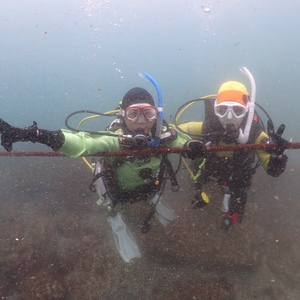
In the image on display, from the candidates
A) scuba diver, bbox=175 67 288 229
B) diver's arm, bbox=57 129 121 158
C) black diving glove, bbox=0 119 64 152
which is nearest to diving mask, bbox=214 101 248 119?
scuba diver, bbox=175 67 288 229

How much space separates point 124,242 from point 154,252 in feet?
2.22

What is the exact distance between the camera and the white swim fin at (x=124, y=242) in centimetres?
427

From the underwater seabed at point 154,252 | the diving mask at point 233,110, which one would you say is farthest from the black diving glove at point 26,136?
the underwater seabed at point 154,252

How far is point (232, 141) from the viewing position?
362 centimetres

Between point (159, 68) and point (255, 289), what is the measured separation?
90906mm

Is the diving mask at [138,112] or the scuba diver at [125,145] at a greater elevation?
the diving mask at [138,112]

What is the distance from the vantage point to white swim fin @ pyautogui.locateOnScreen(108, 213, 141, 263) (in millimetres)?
Result: 4273

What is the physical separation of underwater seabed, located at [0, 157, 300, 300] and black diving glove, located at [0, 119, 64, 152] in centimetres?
304

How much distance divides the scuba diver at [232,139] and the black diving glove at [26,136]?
1.90 meters

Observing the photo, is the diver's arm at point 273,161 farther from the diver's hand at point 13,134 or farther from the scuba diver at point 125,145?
the diver's hand at point 13,134

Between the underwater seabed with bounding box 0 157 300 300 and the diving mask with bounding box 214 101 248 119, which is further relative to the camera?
the underwater seabed with bounding box 0 157 300 300

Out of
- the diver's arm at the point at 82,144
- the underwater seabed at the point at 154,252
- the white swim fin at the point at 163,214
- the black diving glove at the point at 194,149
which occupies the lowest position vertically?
the underwater seabed at the point at 154,252

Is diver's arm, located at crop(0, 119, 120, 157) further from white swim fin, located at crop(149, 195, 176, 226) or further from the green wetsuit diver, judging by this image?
white swim fin, located at crop(149, 195, 176, 226)

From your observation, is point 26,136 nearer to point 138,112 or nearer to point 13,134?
point 13,134
